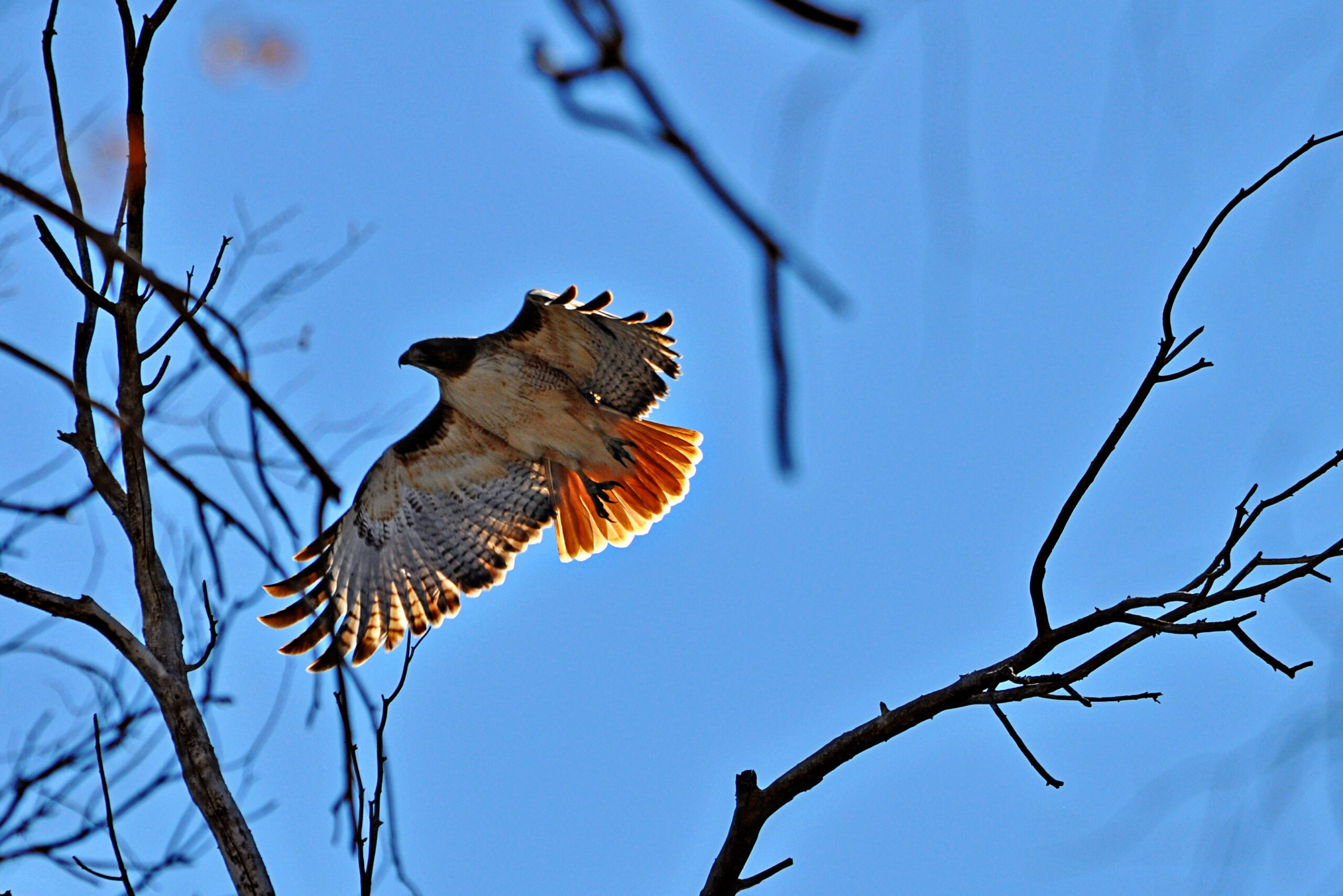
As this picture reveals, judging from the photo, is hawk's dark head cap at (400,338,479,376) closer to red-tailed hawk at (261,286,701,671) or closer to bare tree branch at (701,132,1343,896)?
red-tailed hawk at (261,286,701,671)

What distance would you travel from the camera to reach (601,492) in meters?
7.55

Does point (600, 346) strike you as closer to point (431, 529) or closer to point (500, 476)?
point (500, 476)

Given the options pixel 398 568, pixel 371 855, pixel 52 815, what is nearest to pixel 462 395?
pixel 398 568

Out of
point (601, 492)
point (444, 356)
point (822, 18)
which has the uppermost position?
point (444, 356)

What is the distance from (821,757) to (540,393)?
4022 mm

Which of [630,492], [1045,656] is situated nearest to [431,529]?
[630,492]

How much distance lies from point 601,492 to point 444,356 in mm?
1217

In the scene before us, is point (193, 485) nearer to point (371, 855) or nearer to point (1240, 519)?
point (371, 855)

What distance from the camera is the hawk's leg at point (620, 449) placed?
739cm

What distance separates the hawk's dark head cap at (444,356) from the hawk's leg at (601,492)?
103 centimetres

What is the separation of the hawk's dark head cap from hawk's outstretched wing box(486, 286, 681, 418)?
240 mm

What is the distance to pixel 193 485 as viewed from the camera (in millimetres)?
1547

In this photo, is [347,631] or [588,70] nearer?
[588,70]

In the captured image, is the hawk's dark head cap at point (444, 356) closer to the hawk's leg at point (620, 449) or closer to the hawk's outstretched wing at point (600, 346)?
the hawk's outstretched wing at point (600, 346)
